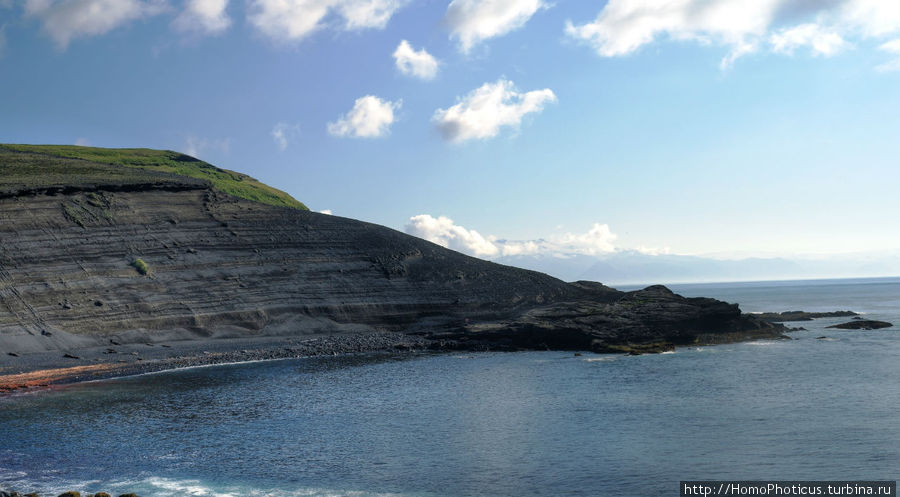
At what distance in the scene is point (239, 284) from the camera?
77312 millimetres

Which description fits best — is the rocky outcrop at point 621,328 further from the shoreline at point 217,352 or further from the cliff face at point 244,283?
the shoreline at point 217,352

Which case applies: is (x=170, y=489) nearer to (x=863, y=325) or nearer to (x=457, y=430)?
(x=457, y=430)

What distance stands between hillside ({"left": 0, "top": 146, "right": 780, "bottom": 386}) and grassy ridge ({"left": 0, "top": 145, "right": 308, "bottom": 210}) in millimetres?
589

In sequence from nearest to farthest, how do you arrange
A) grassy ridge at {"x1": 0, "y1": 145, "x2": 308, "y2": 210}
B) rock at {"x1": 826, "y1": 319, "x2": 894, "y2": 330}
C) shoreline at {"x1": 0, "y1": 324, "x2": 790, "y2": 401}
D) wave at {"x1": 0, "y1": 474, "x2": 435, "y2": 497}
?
wave at {"x1": 0, "y1": 474, "x2": 435, "y2": 497}, shoreline at {"x1": 0, "y1": 324, "x2": 790, "y2": 401}, grassy ridge at {"x1": 0, "y1": 145, "x2": 308, "y2": 210}, rock at {"x1": 826, "y1": 319, "x2": 894, "y2": 330}

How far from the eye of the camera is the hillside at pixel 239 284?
A: 65.9 metres

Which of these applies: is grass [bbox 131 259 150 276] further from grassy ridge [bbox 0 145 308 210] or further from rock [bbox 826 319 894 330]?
rock [bbox 826 319 894 330]

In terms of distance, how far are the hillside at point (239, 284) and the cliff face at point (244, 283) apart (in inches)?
6.7

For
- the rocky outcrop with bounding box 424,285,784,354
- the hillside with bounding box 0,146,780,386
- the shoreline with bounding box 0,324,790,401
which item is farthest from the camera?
the rocky outcrop with bounding box 424,285,784,354

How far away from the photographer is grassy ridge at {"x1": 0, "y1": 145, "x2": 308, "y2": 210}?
8125 centimetres

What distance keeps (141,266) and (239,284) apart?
11167 mm

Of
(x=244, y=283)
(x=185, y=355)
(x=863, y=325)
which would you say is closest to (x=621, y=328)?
(x=863, y=325)

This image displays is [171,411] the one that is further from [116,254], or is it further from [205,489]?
[116,254]

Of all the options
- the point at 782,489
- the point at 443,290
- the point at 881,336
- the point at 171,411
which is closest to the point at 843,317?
the point at 881,336

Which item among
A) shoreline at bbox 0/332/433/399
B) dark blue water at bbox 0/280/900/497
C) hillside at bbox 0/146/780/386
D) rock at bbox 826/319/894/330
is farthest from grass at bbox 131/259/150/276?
rock at bbox 826/319/894/330
